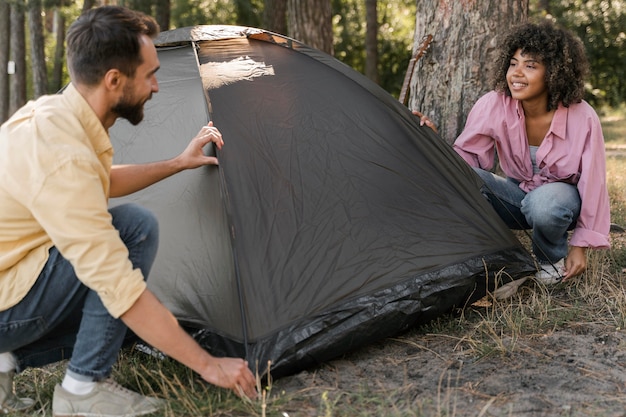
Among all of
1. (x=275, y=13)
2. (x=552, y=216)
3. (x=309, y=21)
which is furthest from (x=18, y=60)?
(x=552, y=216)

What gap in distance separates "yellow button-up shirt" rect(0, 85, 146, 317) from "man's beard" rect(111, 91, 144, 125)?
9 cm

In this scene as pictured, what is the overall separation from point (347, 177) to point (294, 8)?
4666 millimetres

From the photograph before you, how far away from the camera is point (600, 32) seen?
17266mm

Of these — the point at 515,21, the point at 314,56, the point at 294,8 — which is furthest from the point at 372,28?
the point at 314,56

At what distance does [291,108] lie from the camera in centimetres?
337

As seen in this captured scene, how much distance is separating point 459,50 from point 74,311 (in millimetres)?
2692

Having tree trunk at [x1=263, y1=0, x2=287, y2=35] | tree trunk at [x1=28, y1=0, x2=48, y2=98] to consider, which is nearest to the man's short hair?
tree trunk at [x1=263, y1=0, x2=287, y2=35]

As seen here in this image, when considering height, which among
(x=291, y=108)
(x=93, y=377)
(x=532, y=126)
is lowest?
(x=93, y=377)

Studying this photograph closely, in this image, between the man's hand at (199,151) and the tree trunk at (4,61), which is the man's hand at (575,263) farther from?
the tree trunk at (4,61)

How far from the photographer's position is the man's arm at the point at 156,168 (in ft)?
9.41

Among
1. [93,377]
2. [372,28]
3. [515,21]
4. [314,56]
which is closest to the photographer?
[93,377]

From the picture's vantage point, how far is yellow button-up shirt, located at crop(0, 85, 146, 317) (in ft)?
7.16

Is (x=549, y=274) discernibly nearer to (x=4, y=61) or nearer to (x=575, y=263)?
(x=575, y=263)

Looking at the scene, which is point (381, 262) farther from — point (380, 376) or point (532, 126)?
point (532, 126)
